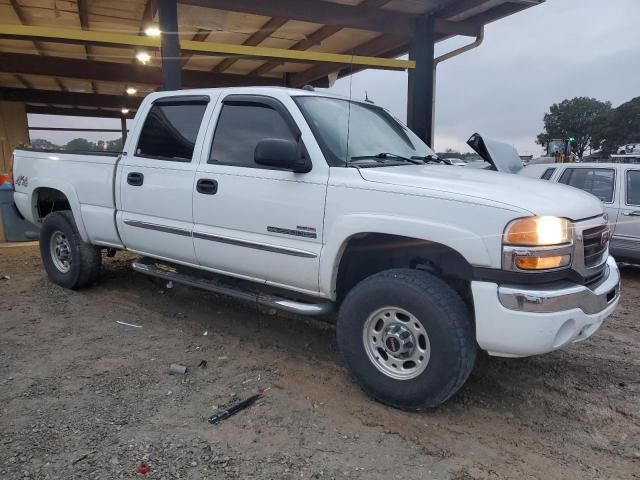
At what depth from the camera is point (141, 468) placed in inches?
97.0

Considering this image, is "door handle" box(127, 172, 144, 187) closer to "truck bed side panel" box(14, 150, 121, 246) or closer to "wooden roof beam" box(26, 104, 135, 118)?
"truck bed side panel" box(14, 150, 121, 246)

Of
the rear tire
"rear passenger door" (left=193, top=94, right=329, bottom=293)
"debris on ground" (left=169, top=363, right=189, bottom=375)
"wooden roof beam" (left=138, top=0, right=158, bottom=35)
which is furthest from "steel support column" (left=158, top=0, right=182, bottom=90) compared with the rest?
"debris on ground" (left=169, top=363, right=189, bottom=375)

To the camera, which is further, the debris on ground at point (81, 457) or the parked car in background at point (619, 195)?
the parked car in background at point (619, 195)

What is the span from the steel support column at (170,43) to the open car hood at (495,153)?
4.48 metres

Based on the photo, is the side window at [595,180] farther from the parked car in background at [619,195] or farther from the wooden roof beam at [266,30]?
the wooden roof beam at [266,30]

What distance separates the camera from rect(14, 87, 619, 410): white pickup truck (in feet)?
8.76

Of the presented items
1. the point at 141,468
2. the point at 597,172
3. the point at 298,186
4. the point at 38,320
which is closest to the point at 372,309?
the point at 298,186

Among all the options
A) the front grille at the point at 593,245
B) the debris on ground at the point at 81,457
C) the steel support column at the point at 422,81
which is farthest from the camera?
the steel support column at the point at 422,81

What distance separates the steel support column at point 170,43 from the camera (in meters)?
7.19

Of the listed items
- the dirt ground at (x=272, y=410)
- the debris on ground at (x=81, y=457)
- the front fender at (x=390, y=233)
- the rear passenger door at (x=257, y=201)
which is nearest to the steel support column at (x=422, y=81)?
the dirt ground at (x=272, y=410)

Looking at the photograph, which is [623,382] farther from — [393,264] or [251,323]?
[251,323]

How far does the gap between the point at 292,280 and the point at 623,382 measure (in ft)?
8.05

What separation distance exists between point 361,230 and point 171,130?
2190mm

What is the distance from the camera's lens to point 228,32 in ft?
31.0
